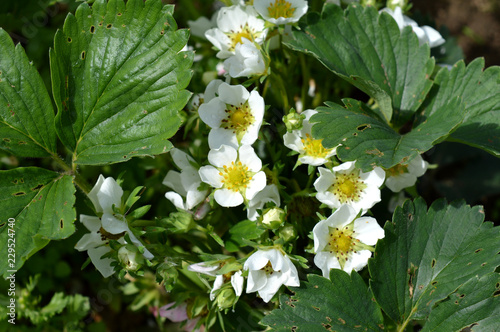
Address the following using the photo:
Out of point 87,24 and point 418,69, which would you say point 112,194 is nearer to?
point 87,24

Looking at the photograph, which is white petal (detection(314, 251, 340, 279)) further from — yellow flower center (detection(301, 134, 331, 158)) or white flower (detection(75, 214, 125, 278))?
white flower (detection(75, 214, 125, 278))

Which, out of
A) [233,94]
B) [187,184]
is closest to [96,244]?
[187,184]

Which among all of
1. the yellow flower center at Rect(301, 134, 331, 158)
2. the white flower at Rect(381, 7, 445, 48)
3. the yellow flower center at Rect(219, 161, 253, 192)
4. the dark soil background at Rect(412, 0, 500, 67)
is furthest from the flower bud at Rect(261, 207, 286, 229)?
the dark soil background at Rect(412, 0, 500, 67)

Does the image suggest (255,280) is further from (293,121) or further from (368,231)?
(293,121)

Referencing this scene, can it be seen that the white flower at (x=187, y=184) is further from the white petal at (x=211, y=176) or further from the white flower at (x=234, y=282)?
the white flower at (x=234, y=282)

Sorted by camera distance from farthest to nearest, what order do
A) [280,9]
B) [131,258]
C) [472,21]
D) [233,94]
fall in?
1. [472,21]
2. [280,9]
3. [233,94]
4. [131,258]

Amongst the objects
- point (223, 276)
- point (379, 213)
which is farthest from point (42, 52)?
point (379, 213)

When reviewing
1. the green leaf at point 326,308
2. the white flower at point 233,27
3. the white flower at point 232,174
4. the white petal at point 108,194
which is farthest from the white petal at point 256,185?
the white flower at point 233,27
